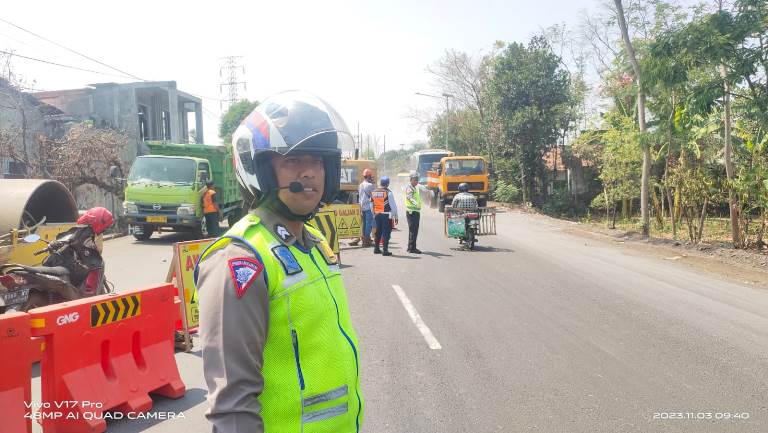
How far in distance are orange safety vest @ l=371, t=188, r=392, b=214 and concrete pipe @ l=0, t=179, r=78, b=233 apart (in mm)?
5976

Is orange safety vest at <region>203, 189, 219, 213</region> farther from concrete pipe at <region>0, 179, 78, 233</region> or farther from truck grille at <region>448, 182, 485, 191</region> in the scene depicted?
truck grille at <region>448, 182, 485, 191</region>

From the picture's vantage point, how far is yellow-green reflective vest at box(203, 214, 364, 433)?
1723 millimetres

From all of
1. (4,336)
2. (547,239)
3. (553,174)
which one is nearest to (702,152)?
(547,239)

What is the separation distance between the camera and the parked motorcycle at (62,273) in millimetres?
5889

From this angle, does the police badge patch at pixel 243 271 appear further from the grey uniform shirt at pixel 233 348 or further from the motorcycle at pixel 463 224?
the motorcycle at pixel 463 224

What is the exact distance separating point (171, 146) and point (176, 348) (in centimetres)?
1325

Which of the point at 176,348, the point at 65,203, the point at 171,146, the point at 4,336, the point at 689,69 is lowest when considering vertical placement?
the point at 176,348

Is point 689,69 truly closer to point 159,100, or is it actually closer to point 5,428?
point 5,428

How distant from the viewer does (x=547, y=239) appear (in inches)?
682

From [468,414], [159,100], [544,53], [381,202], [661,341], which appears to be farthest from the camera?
[159,100]

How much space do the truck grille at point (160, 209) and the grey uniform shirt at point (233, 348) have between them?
51.2 ft

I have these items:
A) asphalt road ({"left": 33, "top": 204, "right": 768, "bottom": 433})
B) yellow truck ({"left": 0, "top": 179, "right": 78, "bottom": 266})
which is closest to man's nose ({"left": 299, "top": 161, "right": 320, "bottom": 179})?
asphalt road ({"left": 33, "top": 204, "right": 768, "bottom": 433})

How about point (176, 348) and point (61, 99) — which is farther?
point (61, 99)

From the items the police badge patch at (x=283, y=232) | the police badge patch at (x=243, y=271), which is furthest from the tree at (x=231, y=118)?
the police badge patch at (x=243, y=271)
